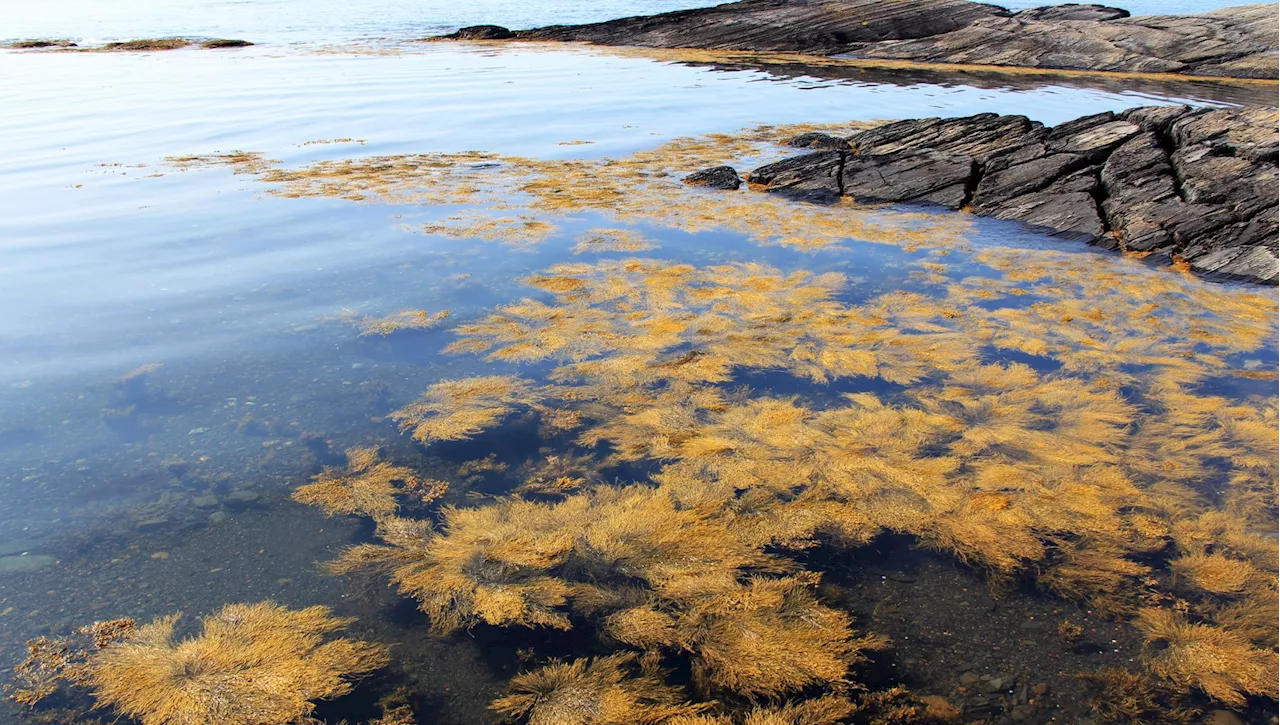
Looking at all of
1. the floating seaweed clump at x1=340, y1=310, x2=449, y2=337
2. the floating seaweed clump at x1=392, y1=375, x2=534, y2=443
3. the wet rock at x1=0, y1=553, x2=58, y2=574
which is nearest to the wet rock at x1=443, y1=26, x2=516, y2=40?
the floating seaweed clump at x1=340, y1=310, x2=449, y2=337

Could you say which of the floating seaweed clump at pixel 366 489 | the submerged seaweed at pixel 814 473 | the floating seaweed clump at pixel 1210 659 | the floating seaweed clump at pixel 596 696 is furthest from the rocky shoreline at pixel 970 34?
the floating seaweed clump at pixel 596 696

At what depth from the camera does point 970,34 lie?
115ft

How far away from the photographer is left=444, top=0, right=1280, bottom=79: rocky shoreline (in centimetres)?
2998

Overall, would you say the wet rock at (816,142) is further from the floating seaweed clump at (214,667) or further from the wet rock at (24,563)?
the wet rock at (24,563)

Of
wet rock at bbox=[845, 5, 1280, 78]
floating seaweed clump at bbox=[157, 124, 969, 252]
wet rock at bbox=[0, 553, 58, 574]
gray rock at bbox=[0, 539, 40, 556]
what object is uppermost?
wet rock at bbox=[845, 5, 1280, 78]

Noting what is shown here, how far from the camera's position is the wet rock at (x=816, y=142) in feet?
51.2

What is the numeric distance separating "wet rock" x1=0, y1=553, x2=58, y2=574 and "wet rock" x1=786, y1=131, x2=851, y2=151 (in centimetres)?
1395

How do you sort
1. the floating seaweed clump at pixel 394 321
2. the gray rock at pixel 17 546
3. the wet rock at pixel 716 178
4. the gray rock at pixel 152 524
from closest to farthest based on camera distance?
→ 1. the gray rock at pixel 17 546
2. the gray rock at pixel 152 524
3. the floating seaweed clump at pixel 394 321
4. the wet rock at pixel 716 178

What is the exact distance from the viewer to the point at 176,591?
13.4 ft

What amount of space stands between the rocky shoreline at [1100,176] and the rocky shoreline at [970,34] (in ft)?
72.3

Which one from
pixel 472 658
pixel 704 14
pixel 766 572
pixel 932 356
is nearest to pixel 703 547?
pixel 766 572

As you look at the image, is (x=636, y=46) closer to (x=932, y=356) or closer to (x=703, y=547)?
(x=932, y=356)

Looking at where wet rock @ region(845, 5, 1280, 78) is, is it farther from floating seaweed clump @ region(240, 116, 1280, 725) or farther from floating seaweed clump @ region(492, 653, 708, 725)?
floating seaweed clump @ region(492, 653, 708, 725)

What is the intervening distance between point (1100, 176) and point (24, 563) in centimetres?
1304
